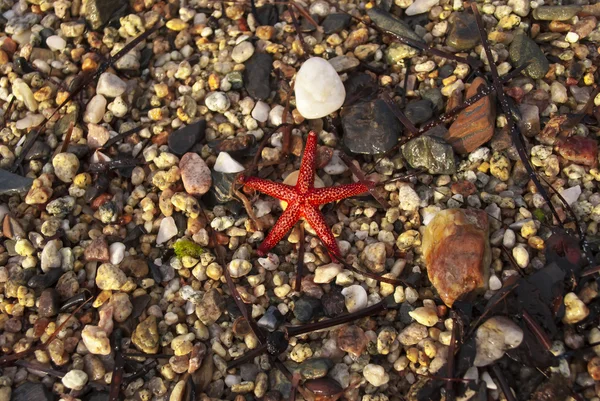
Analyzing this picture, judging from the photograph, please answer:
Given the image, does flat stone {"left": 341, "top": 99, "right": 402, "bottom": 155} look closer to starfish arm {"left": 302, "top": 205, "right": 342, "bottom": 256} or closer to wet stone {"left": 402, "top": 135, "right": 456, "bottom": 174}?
wet stone {"left": 402, "top": 135, "right": 456, "bottom": 174}

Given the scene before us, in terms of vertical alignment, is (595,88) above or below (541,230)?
above

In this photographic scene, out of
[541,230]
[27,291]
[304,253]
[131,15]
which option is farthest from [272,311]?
[131,15]

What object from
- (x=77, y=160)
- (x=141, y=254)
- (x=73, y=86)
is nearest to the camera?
(x=141, y=254)

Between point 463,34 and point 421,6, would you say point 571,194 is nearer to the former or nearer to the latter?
point 463,34

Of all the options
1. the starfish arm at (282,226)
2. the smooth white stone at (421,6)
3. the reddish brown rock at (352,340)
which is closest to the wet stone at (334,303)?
the reddish brown rock at (352,340)

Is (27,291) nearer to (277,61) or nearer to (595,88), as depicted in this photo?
(277,61)

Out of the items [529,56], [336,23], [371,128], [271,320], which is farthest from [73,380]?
[529,56]

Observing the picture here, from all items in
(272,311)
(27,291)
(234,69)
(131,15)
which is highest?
(131,15)
